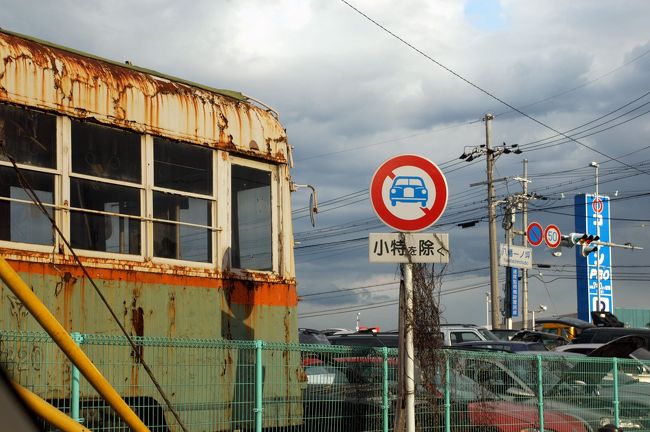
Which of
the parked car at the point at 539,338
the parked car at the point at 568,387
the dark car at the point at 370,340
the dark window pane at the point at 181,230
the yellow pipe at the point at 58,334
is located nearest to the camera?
the yellow pipe at the point at 58,334

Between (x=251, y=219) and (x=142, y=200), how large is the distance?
4.84 feet

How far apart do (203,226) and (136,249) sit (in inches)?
32.6

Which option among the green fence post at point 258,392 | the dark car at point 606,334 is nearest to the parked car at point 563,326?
the dark car at point 606,334

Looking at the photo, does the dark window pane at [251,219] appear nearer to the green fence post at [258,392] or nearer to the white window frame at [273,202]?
the white window frame at [273,202]

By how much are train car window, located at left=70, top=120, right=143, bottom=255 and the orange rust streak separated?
0.22 m

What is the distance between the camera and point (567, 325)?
34.8m

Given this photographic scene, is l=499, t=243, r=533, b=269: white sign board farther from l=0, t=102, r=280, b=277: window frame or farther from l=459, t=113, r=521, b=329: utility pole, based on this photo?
l=0, t=102, r=280, b=277: window frame

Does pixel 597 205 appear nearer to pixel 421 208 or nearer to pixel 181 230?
pixel 421 208

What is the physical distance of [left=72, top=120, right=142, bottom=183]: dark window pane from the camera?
7430 mm

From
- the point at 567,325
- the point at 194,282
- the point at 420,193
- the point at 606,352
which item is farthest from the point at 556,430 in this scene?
the point at 567,325

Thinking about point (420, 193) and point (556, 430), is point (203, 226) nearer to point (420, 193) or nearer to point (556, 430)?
point (420, 193)

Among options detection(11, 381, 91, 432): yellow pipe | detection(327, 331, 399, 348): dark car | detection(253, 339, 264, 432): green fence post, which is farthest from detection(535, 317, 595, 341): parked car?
detection(11, 381, 91, 432): yellow pipe

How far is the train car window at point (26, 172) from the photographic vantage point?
677 cm

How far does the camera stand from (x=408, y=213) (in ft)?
25.7
